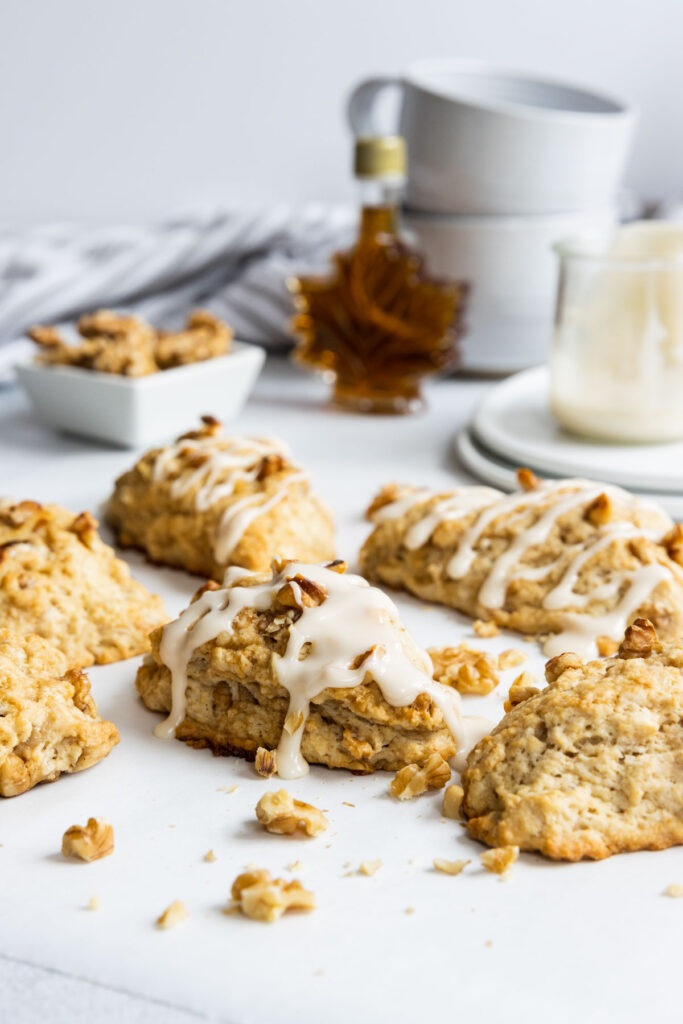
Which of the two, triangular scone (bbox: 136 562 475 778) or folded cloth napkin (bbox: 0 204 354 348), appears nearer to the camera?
triangular scone (bbox: 136 562 475 778)

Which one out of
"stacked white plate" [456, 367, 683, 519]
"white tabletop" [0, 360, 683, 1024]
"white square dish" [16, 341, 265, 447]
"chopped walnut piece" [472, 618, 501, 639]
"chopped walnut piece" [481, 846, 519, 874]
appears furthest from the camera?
"white square dish" [16, 341, 265, 447]

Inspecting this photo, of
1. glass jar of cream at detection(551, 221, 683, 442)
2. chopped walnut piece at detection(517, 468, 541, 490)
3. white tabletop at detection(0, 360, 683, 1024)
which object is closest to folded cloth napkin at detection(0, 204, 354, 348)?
glass jar of cream at detection(551, 221, 683, 442)

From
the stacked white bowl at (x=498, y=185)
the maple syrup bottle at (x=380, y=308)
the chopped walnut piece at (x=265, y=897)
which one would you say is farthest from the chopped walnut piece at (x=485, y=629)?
the stacked white bowl at (x=498, y=185)

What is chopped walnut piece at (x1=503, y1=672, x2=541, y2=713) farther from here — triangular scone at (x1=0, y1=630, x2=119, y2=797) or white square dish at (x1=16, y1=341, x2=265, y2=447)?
white square dish at (x1=16, y1=341, x2=265, y2=447)

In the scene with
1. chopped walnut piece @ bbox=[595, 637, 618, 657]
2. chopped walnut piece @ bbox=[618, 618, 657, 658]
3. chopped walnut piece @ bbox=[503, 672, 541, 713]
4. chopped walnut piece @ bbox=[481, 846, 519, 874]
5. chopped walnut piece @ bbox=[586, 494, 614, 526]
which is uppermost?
chopped walnut piece @ bbox=[618, 618, 657, 658]

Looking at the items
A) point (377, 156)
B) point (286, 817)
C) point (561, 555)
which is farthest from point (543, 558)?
point (377, 156)

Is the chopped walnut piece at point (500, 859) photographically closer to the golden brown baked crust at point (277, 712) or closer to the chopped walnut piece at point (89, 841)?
the golden brown baked crust at point (277, 712)

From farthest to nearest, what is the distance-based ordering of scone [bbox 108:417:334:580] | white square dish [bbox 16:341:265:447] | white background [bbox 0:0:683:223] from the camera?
white background [bbox 0:0:683:223], white square dish [bbox 16:341:265:447], scone [bbox 108:417:334:580]
